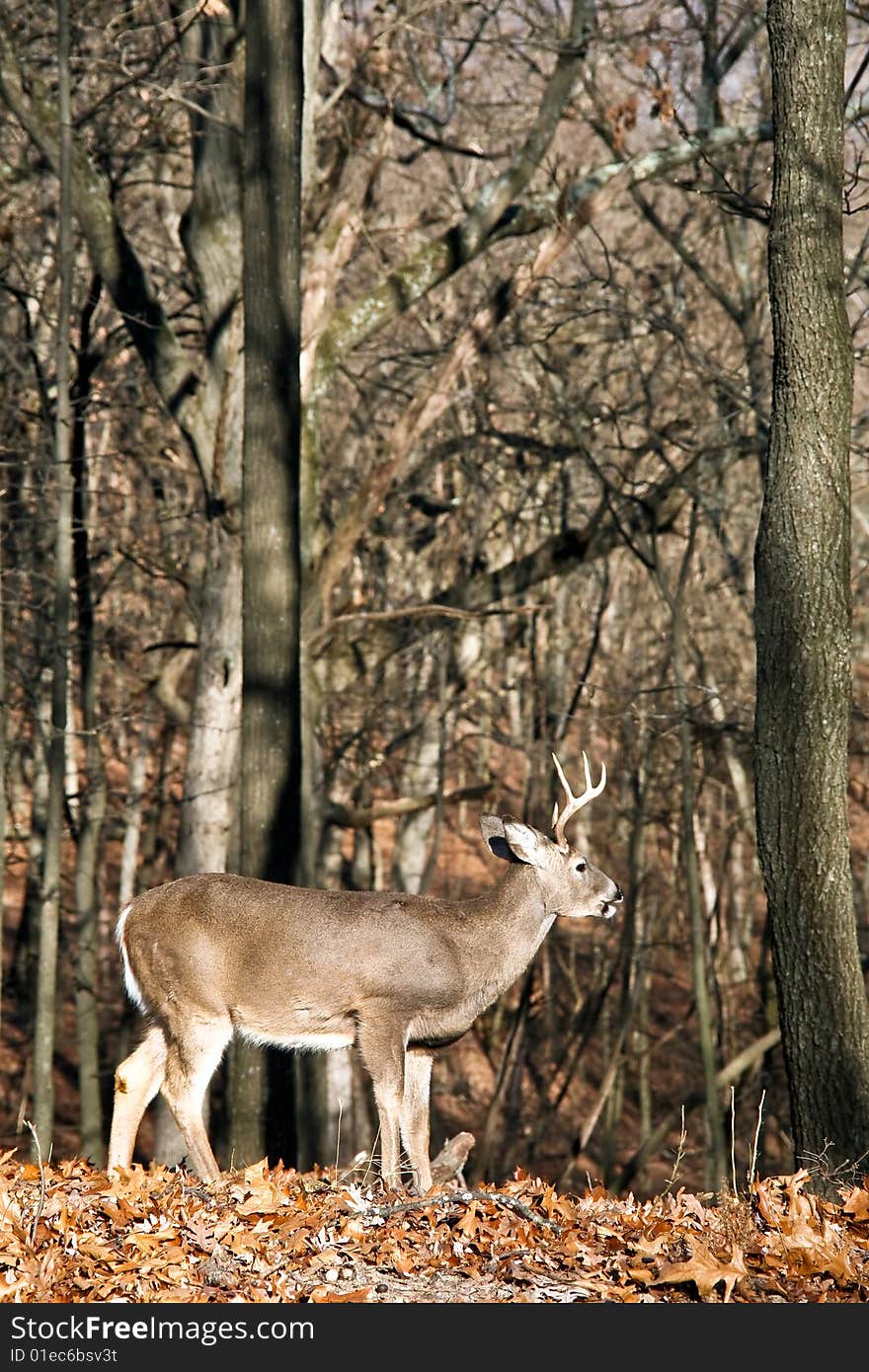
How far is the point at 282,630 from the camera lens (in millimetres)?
9602

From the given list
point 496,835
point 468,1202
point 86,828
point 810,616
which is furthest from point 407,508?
point 468,1202

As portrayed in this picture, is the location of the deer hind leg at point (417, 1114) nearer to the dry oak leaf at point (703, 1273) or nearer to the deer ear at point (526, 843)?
the deer ear at point (526, 843)

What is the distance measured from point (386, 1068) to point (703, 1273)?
2.26 m

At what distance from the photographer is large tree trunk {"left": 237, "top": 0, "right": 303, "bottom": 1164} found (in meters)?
9.29

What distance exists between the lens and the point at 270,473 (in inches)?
386

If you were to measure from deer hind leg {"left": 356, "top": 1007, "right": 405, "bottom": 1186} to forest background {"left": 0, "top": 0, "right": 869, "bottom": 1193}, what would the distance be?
1.48 meters

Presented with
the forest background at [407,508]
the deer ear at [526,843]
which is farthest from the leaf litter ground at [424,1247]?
the deer ear at [526,843]

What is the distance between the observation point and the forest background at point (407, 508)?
12398mm

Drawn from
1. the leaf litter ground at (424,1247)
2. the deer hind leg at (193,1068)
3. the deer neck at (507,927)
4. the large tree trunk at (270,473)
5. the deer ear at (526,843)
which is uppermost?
the large tree trunk at (270,473)

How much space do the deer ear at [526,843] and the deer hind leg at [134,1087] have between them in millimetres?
1925

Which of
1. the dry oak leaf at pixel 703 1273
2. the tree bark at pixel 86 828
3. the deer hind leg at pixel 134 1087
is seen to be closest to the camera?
the dry oak leaf at pixel 703 1273

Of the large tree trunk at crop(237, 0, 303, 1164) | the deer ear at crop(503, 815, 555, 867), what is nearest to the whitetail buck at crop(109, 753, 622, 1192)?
the deer ear at crop(503, 815, 555, 867)
